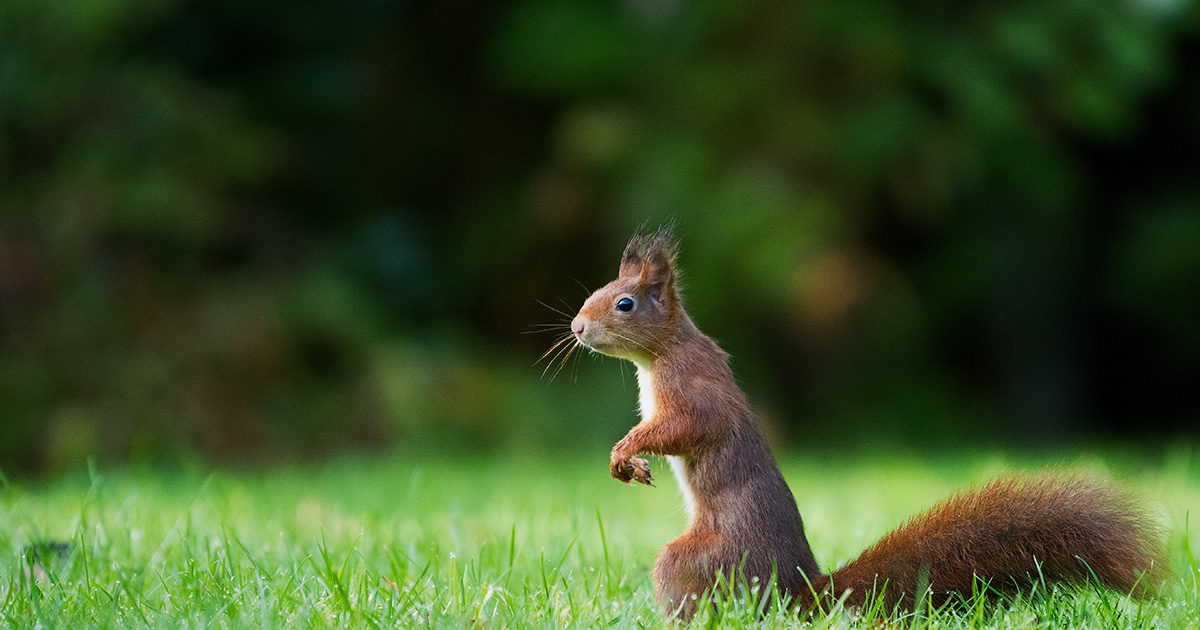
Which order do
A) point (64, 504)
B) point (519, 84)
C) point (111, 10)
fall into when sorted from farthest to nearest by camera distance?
point (519, 84)
point (111, 10)
point (64, 504)

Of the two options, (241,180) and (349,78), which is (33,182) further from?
(349,78)

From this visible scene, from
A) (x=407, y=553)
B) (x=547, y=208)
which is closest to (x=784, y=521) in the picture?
(x=407, y=553)

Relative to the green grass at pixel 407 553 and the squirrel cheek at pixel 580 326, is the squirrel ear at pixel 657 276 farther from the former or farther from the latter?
the green grass at pixel 407 553

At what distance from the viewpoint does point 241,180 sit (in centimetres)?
626

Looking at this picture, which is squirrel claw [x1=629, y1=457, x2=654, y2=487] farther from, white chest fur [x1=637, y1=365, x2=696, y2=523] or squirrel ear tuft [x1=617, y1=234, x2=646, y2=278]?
squirrel ear tuft [x1=617, y1=234, x2=646, y2=278]

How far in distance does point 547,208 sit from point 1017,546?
502 centimetres

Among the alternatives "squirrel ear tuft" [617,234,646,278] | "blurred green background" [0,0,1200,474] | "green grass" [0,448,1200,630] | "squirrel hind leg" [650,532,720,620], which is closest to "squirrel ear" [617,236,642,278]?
"squirrel ear tuft" [617,234,646,278]

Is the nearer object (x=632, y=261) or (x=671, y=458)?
(x=671, y=458)

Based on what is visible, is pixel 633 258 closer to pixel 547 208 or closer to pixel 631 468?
pixel 631 468

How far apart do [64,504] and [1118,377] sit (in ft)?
23.4

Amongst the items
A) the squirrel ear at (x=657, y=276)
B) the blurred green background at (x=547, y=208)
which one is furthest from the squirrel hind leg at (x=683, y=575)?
the blurred green background at (x=547, y=208)

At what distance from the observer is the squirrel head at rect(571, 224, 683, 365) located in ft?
6.53

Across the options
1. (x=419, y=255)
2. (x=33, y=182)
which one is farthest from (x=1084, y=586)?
(x=33, y=182)

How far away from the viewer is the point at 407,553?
7.64 ft
